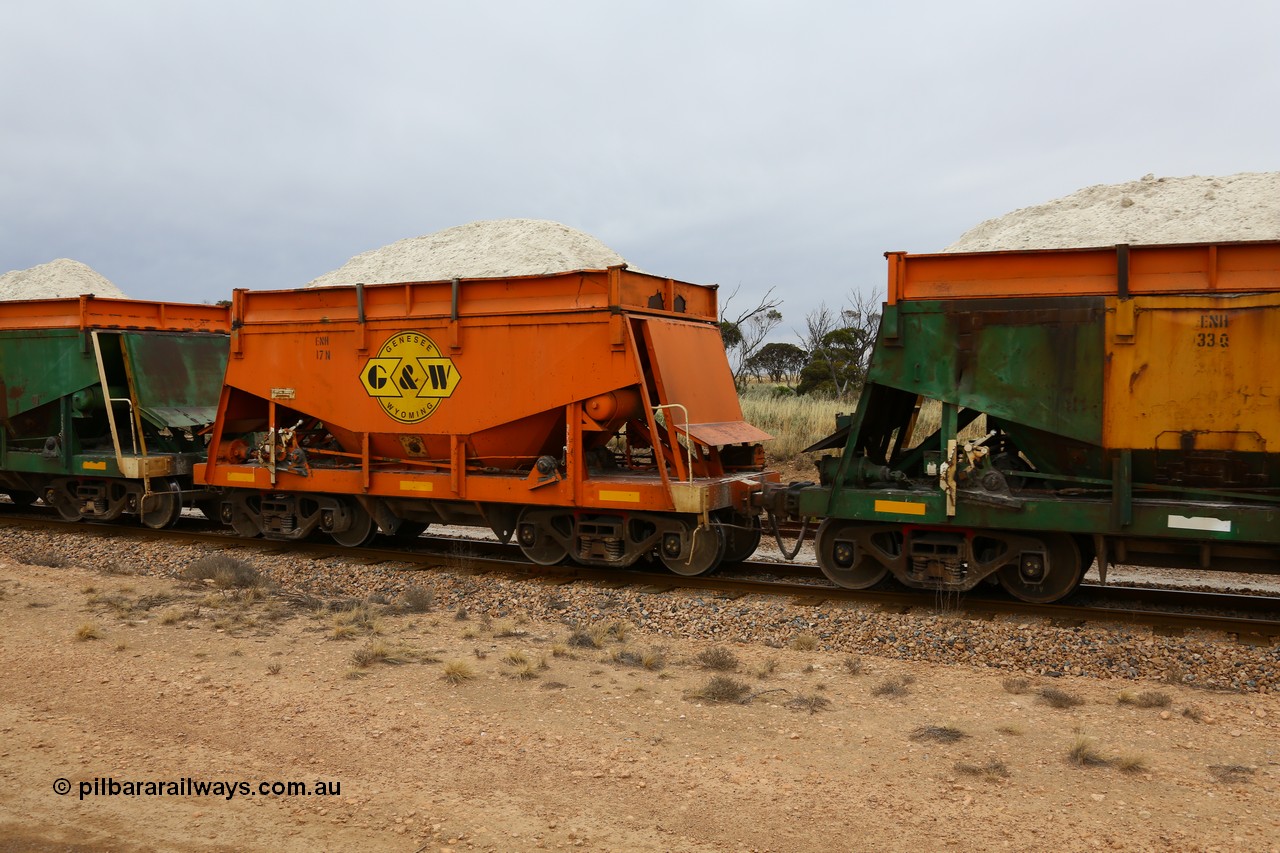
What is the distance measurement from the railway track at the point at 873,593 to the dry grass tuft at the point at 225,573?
4.73 feet

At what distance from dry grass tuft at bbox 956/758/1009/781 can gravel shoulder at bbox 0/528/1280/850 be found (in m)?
0.02

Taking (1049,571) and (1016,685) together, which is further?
(1049,571)

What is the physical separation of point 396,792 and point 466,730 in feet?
2.76

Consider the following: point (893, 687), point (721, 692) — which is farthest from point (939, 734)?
point (721, 692)

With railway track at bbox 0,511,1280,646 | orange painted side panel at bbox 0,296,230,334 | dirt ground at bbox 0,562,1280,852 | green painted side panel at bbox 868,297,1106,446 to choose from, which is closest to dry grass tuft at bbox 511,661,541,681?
dirt ground at bbox 0,562,1280,852

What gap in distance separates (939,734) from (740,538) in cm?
509

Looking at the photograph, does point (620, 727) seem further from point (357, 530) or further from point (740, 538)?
point (357, 530)

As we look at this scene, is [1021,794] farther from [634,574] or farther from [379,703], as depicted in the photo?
[634,574]

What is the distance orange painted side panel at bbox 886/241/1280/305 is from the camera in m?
7.45

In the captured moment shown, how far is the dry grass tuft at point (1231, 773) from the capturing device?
4.80 meters

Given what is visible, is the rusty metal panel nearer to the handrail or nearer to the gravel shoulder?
the handrail

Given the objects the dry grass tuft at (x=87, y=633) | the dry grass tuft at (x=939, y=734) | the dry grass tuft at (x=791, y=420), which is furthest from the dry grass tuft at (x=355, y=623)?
the dry grass tuft at (x=791, y=420)

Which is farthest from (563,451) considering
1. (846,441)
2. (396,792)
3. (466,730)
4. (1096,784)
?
(1096,784)

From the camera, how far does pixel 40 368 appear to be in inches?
545
